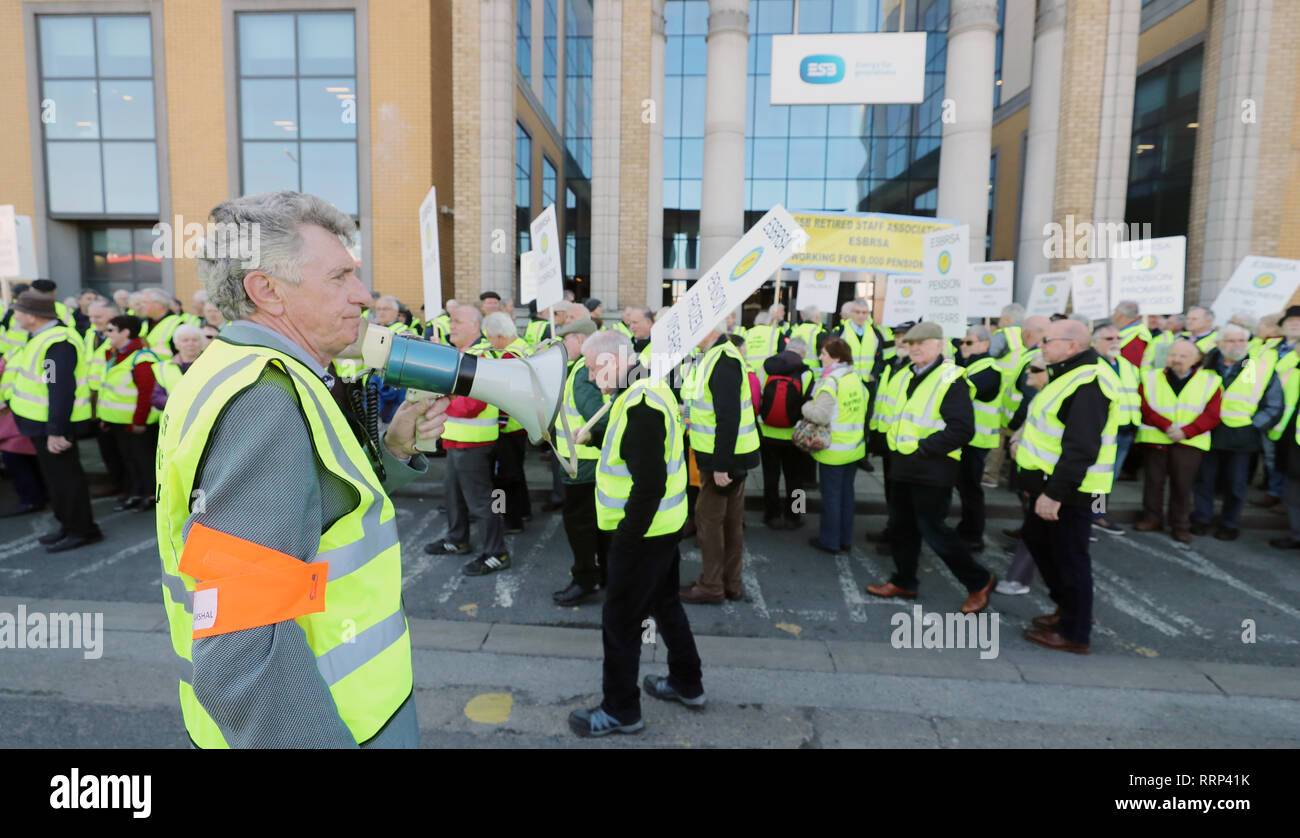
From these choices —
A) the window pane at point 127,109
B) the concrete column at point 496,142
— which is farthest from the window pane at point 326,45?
the window pane at point 127,109

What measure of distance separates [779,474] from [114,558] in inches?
240

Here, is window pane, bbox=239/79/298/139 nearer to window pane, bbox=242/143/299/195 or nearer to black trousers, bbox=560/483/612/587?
window pane, bbox=242/143/299/195

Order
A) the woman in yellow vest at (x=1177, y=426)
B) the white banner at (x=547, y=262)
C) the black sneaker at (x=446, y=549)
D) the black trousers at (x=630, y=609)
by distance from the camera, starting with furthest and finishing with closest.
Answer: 1. the woman in yellow vest at (x=1177, y=426)
2. the white banner at (x=547, y=262)
3. the black sneaker at (x=446, y=549)
4. the black trousers at (x=630, y=609)

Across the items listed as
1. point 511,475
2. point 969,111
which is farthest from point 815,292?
point 969,111

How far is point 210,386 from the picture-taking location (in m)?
1.22

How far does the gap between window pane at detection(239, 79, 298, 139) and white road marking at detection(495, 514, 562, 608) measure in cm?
1336

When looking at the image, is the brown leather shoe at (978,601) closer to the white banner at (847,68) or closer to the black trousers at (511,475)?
the black trousers at (511,475)

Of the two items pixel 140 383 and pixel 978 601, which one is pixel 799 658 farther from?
pixel 140 383

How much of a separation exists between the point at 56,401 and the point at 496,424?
3.63m

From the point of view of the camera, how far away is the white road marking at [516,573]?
5.29m

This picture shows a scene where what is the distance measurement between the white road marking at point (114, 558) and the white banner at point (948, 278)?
7506 mm

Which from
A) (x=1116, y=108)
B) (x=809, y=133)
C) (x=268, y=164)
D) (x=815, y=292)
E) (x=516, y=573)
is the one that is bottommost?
(x=516, y=573)

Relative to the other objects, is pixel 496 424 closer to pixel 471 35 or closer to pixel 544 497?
pixel 544 497
